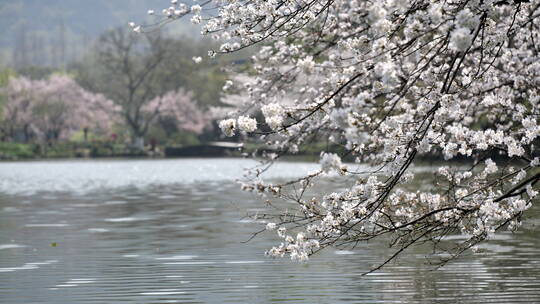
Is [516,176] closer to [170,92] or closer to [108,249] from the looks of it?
[108,249]

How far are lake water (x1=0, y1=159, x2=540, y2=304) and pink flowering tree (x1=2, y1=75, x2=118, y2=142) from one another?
73450mm

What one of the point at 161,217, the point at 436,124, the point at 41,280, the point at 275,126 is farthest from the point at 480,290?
the point at 161,217

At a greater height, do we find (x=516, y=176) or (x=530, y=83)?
(x=530, y=83)

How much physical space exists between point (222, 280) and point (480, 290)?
9.76 feet

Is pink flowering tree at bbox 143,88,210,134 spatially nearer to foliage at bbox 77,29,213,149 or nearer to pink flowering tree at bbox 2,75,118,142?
foliage at bbox 77,29,213,149

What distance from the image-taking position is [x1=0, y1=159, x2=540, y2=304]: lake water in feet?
34.5

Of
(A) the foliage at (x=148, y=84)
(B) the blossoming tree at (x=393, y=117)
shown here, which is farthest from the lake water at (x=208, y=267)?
(A) the foliage at (x=148, y=84)

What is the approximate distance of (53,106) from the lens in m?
94.7

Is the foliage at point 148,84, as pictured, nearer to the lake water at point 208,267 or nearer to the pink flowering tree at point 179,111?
the pink flowering tree at point 179,111

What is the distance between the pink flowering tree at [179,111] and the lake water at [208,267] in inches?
2729

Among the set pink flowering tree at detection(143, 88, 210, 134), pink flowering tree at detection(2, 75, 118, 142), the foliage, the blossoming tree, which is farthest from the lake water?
pink flowering tree at detection(2, 75, 118, 142)

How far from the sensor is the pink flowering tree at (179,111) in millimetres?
92000

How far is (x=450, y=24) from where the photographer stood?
736cm

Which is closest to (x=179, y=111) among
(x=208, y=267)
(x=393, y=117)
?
(x=208, y=267)
